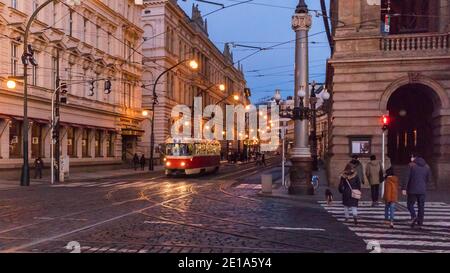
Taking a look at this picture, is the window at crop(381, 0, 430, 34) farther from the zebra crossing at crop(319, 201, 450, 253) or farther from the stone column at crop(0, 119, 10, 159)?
the stone column at crop(0, 119, 10, 159)

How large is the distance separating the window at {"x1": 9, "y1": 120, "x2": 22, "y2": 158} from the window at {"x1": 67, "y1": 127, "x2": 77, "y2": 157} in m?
6.70

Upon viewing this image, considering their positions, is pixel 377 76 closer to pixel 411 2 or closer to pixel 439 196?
pixel 439 196

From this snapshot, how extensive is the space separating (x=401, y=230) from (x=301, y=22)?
11.9 meters

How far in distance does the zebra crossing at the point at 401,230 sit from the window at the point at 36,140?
78.5ft

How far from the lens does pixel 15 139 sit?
1346 inches

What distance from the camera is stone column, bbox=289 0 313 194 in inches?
876

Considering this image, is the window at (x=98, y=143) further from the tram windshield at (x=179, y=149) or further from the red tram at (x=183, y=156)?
the tram windshield at (x=179, y=149)

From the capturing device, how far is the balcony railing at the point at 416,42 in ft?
82.7

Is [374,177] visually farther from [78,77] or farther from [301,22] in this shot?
[78,77]

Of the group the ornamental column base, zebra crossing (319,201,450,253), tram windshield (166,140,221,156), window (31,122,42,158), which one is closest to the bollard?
the ornamental column base

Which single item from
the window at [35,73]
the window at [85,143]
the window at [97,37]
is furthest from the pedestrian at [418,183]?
the window at [97,37]
